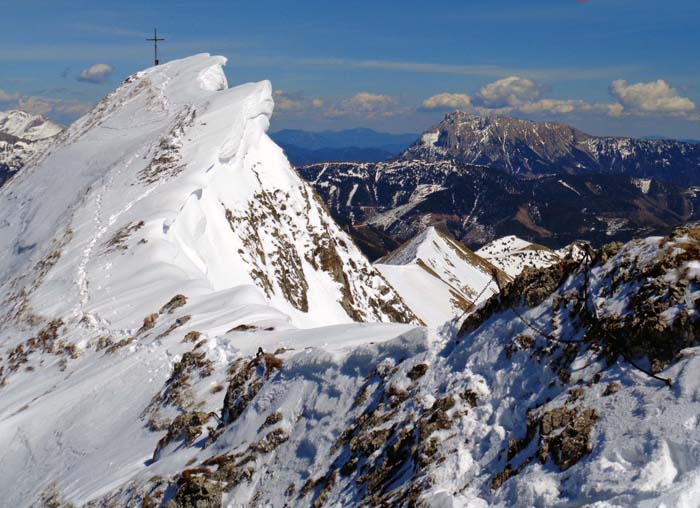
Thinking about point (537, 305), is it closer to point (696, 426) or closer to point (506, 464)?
point (506, 464)

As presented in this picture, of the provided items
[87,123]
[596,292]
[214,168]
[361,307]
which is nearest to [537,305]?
[596,292]

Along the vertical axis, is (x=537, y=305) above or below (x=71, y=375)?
above

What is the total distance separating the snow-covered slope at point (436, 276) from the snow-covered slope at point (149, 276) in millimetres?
38431

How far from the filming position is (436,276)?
143375mm

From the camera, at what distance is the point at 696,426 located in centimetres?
787

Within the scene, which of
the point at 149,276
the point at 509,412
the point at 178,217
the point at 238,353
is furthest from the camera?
the point at 178,217

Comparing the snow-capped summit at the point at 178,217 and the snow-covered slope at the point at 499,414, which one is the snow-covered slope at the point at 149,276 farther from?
the snow-covered slope at the point at 499,414

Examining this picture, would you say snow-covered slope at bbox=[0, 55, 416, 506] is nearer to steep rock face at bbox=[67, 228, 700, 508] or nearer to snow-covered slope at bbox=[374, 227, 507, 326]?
steep rock face at bbox=[67, 228, 700, 508]

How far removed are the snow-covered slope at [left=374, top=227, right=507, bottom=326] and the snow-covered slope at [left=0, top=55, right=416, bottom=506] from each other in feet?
126

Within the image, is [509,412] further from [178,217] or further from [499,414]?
[178,217]

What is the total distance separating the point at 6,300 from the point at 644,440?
39.6m

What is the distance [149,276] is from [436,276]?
4521 inches

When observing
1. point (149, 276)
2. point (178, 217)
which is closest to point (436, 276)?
point (178, 217)

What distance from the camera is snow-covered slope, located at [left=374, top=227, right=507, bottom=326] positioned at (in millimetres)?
113381
